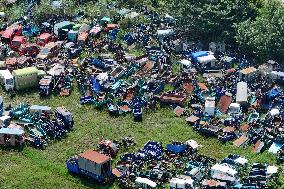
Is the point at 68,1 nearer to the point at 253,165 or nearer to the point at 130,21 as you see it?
the point at 130,21

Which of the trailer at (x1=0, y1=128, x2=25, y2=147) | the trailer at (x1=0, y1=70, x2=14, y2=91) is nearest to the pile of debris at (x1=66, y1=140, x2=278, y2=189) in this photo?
the trailer at (x1=0, y1=128, x2=25, y2=147)

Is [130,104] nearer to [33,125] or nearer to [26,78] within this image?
[33,125]

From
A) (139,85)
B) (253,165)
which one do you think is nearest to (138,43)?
(139,85)

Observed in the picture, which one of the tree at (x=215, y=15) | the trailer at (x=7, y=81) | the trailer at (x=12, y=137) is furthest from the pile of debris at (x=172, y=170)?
the tree at (x=215, y=15)

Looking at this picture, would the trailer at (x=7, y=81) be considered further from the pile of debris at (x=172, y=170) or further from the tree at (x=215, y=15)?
the tree at (x=215, y=15)

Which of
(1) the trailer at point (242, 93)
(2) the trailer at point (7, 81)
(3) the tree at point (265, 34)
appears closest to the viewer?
(1) the trailer at point (242, 93)

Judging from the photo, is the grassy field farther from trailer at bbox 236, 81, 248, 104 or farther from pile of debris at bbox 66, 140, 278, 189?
trailer at bbox 236, 81, 248, 104
